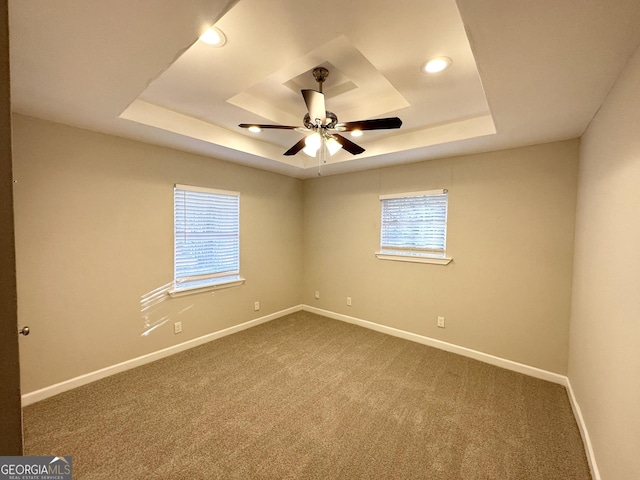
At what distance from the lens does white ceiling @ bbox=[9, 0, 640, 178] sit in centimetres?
114

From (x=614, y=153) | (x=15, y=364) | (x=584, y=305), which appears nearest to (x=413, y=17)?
(x=614, y=153)

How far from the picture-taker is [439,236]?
328cm

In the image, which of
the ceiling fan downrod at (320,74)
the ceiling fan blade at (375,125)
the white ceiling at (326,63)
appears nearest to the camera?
the white ceiling at (326,63)

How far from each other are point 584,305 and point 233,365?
3122mm

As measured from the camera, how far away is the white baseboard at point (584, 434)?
62.7 inches

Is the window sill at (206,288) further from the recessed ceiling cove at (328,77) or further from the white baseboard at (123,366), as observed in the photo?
the recessed ceiling cove at (328,77)

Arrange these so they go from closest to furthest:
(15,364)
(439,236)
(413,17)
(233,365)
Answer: (15,364) < (413,17) < (233,365) < (439,236)

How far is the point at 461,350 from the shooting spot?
10.3ft

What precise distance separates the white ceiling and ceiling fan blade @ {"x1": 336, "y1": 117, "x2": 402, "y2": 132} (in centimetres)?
35

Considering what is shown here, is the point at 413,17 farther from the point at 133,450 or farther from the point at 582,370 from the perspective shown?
the point at 133,450

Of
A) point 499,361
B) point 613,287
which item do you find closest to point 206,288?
point 499,361

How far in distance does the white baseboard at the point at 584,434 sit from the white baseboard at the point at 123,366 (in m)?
3.46

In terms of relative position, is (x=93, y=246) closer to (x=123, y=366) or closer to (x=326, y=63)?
(x=123, y=366)

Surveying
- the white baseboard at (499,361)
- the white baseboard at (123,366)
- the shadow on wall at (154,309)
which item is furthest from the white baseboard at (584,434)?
the shadow on wall at (154,309)
